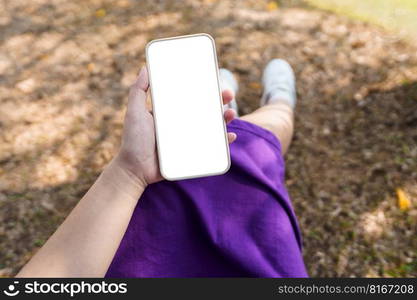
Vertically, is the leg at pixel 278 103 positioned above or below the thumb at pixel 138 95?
below

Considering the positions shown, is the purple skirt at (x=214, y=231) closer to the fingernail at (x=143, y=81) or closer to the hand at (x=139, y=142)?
the hand at (x=139, y=142)

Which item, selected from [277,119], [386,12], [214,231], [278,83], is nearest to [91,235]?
[214,231]

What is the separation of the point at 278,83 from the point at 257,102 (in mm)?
295

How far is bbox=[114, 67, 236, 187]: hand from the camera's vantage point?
1762mm

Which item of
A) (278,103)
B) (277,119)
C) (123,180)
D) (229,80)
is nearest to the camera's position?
(123,180)

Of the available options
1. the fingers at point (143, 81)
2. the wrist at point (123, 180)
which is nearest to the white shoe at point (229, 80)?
the fingers at point (143, 81)

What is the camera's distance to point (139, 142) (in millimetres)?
1771

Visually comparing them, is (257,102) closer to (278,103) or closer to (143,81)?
(278,103)

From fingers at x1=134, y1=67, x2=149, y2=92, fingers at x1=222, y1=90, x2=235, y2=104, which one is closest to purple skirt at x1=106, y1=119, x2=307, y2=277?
fingers at x1=222, y1=90, x2=235, y2=104

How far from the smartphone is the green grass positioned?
6.53 ft

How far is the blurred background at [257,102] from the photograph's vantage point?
260 cm

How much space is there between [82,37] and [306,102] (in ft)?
6.37

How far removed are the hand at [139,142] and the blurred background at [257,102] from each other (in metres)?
1.14

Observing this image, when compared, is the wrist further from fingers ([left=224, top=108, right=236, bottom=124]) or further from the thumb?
fingers ([left=224, top=108, right=236, bottom=124])
